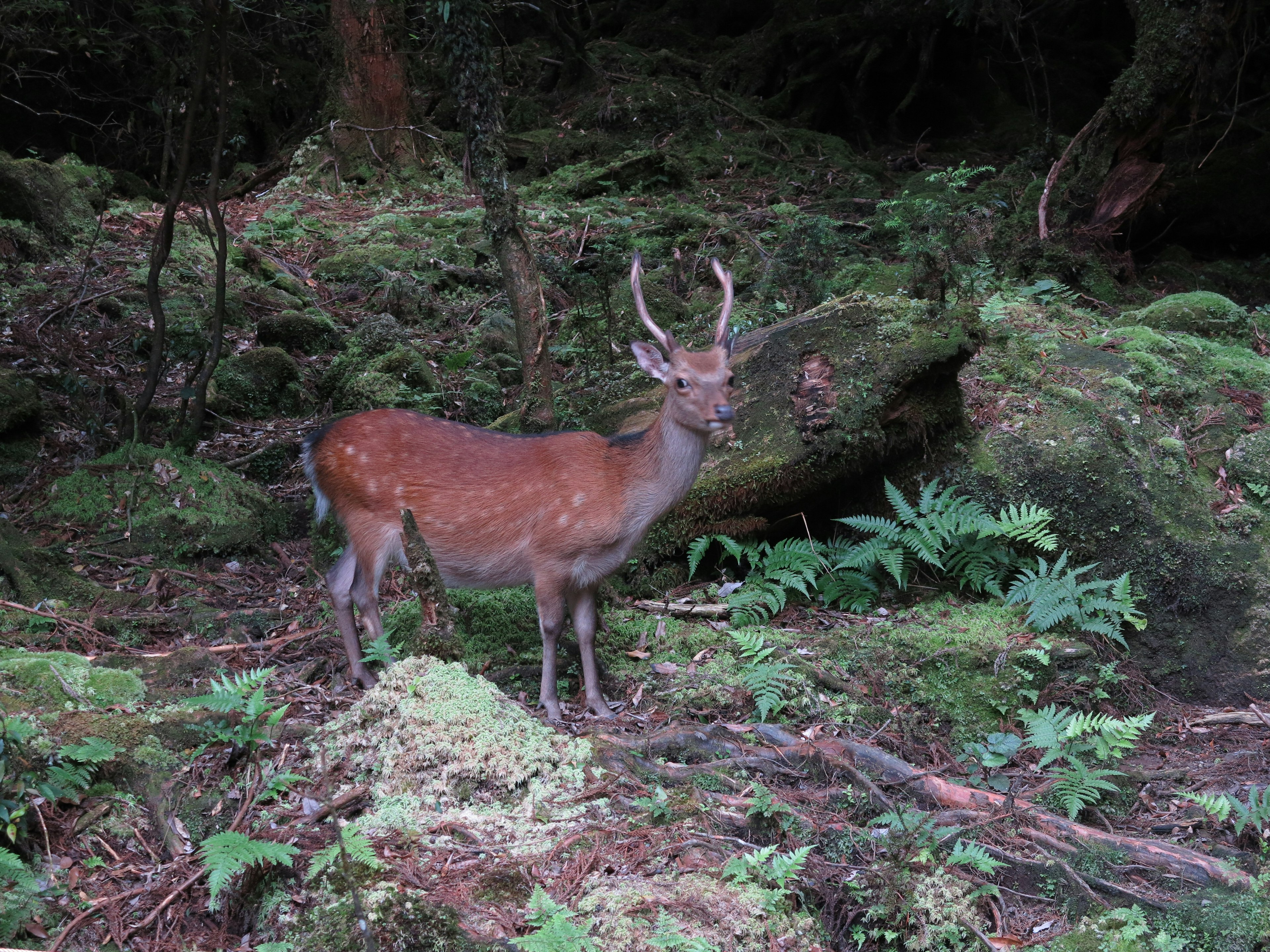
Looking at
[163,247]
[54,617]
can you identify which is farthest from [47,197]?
[54,617]

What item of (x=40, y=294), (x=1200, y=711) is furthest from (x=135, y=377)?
(x=1200, y=711)

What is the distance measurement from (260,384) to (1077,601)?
7665 mm

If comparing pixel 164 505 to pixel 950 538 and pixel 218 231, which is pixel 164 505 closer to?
pixel 218 231

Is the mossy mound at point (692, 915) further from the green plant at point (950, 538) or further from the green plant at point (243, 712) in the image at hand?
the green plant at point (950, 538)

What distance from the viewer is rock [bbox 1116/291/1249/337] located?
8.91 m

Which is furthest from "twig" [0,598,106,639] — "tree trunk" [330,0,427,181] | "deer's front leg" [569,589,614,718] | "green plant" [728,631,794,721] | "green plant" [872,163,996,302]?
"tree trunk" [330,0,427,181]

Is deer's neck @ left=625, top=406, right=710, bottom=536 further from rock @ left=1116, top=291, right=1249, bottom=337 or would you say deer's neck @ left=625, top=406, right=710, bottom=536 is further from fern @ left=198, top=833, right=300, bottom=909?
rock @ left=1116, top=291, right=1249, bottom=337

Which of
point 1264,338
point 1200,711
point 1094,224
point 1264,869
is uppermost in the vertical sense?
point 1094,224

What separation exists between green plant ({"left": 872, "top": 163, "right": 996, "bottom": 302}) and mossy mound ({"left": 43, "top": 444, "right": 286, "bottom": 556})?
18.3 feet

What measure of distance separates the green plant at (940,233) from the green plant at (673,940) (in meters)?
5.11

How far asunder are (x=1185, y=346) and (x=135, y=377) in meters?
9.43

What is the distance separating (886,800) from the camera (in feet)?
14.4

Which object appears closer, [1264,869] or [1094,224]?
[1264,869]

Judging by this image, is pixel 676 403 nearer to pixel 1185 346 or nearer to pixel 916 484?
pixel 916 484
